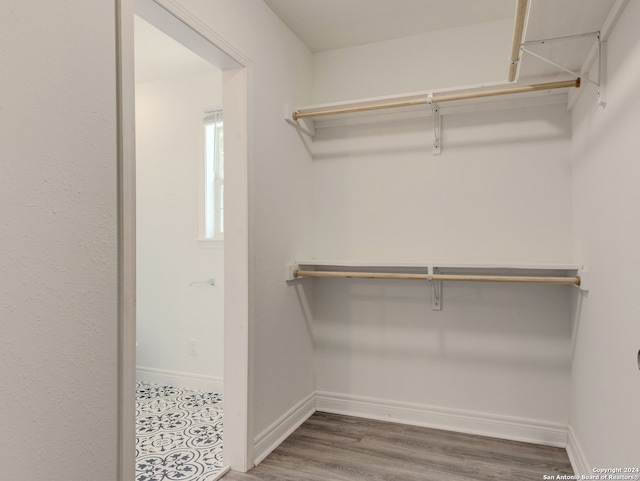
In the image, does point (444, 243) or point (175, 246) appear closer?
point (444, 243)

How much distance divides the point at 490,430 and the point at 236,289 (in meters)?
1.67

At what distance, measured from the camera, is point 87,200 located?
1.27 meters

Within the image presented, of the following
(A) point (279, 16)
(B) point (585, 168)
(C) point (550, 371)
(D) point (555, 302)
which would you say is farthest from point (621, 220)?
(A) point (279, 16)

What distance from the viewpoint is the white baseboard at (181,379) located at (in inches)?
129

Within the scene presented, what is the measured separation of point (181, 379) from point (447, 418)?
2.01m

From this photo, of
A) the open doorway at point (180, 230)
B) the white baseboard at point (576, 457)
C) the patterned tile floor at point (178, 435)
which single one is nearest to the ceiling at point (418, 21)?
the open doorway at point (180, 230)

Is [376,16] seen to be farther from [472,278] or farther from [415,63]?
[472,278]

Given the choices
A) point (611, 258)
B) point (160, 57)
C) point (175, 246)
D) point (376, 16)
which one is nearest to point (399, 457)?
point (611, 258)

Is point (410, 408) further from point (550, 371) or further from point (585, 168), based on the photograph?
point (585, 168)

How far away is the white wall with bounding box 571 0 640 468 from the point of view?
1.36 metres

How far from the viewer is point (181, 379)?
11.1 feet

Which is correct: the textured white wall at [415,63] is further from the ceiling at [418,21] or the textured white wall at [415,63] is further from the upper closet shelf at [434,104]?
the upper closet shelf at [434,104]

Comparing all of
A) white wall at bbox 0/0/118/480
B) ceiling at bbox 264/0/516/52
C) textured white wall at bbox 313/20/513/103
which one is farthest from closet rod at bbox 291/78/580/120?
white wall at bbox 0/0/118/480

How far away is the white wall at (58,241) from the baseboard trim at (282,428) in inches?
39.7
